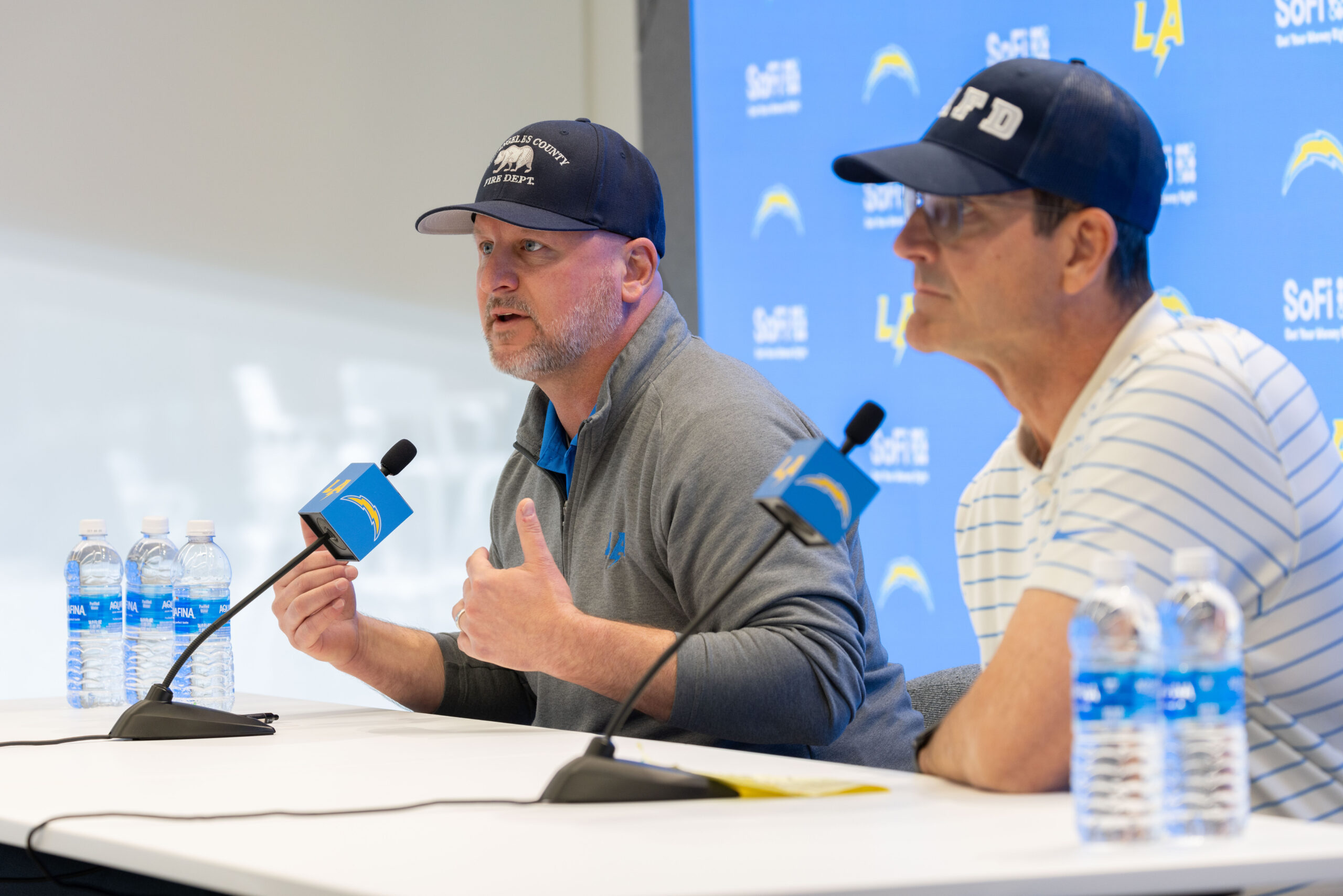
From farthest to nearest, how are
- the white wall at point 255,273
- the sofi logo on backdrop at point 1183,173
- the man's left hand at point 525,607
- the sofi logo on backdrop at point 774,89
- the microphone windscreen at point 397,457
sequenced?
the sofi logo on backdrop at point 774,89
the white wall at point 255,273
the sofi logo on backdrop at point 1183,173
the microphone windscreen at point 397,457
the man's left hand at point 525,607

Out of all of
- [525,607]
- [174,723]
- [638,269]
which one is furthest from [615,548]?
[174,723]

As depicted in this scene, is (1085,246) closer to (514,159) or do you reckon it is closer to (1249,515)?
(1249,515)

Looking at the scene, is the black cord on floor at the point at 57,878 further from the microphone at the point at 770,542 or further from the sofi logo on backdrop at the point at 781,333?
the sofi logo on backdrop at the point at 781,333

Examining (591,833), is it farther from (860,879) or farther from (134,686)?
(134,686)

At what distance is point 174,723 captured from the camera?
166 cm

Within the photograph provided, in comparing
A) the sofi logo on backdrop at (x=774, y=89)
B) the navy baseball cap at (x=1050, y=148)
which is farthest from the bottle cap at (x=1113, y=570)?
the sofi logo on backdrop at (x=774, y=89)

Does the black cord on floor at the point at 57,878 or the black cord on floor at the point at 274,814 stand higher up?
the black cord on floor at the point at 274,814

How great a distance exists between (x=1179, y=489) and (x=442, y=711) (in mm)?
1294

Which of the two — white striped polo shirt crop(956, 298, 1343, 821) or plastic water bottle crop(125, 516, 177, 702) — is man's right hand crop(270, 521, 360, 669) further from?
white striped polo shirt crop(956, 298, 1343, 821)

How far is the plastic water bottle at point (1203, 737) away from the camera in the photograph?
0.96 m

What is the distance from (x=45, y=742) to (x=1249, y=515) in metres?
1.40

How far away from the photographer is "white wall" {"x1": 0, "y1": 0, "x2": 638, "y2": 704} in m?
3.09

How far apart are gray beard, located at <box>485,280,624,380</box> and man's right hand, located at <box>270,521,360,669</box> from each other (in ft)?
1.37

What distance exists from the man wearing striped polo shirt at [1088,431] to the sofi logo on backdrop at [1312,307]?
60.4 inches
